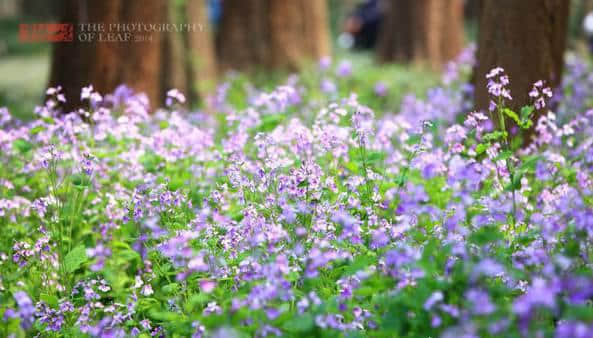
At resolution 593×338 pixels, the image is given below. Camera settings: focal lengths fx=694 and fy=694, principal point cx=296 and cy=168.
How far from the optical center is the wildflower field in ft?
8.26

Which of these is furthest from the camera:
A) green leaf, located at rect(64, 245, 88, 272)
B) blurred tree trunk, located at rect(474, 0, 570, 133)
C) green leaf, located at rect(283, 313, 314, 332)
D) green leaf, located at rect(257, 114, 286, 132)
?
blurred tree trunk, located at rect(474, 0, 570, 133)

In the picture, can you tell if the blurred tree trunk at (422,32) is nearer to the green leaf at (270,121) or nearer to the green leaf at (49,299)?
the green leaf at (270,121)

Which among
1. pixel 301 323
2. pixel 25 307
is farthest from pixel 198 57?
pixel 301 323

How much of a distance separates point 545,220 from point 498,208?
50 centimetres

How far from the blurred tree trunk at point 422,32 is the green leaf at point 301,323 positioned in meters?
10.5

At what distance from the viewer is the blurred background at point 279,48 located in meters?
5.30

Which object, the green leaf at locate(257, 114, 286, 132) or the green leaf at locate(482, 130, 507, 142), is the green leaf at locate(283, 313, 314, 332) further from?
the green leaf at locate(257, 114, 286, 132)

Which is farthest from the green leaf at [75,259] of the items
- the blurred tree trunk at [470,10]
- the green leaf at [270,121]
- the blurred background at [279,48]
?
the blurred tree trunk at [470,10]

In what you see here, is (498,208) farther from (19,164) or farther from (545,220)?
(19,164)

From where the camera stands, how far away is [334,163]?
13.5ft

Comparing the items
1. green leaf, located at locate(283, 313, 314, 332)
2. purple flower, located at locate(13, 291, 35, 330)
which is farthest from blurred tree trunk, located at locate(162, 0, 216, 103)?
green leaf, located at locate(283, 313, 314, 332)

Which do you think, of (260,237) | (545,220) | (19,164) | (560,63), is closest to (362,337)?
(260,237)

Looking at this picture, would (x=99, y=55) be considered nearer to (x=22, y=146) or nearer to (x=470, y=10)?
(x=22, y=146)

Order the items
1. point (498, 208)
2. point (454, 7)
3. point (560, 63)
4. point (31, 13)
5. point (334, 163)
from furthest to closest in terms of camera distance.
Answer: point (31, 13) < point (454, 7) < point (560, 63) < point (334, 163) < point (498, 208)
